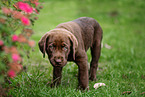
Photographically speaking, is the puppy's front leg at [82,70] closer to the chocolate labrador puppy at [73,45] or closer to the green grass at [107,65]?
the chocolate labrador puppy at [73,45]

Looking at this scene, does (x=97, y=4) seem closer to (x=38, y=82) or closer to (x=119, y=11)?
(x=119, y=11)

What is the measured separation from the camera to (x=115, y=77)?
A: 439 cm

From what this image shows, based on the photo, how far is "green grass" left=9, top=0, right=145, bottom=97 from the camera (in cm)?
337

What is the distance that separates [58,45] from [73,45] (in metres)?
0.32

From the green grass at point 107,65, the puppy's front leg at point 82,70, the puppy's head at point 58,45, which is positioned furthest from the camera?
the puppy's front leg at point 82,70

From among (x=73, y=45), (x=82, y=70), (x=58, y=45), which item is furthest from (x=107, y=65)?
(x=58, y=45)

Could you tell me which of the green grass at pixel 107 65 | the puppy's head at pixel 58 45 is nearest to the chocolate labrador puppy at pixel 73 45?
the puppy's head at pixel 58 45

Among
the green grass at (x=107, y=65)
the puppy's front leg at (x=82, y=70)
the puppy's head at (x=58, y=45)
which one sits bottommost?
the green grass at (x=107, y=65)

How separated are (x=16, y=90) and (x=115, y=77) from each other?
7.25 feet

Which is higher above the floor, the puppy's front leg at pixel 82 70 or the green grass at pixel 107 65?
the puppy's front leg at pixel 82 70

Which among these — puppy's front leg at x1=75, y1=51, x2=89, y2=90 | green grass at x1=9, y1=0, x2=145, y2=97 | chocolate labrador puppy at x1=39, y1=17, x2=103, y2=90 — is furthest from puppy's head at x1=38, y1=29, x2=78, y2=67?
green grass at x1=9, y1=0, x2=145, y2=97

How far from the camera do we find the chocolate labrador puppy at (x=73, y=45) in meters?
3.21

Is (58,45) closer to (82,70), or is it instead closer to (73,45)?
(73,45)

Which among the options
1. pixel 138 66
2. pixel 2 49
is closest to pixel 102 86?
pixel 138 66
